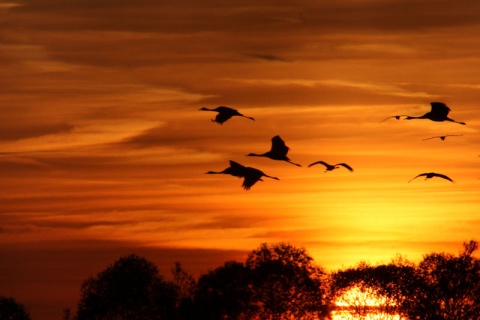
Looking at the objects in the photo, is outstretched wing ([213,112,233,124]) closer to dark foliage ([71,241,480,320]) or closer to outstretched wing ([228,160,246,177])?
outstretched wing ([228,160,246,177])

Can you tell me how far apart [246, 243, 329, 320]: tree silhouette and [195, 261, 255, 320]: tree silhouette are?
34.3 inches

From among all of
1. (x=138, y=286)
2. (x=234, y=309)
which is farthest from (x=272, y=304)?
(x=138, y=286)

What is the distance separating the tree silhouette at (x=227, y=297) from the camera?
11381cm

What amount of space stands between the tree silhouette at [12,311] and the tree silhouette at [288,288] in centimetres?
2273

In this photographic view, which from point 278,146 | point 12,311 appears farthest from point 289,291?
point 278,146

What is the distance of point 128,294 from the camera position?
11700 centimetres

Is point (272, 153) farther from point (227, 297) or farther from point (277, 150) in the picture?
point (227, 297)

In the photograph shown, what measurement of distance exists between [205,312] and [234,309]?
2496mm

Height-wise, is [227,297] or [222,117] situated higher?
[222,117]

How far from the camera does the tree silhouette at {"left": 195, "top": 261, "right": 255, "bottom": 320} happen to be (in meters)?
114

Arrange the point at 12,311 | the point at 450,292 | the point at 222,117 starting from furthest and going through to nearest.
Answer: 1. the point at 12,311
2. the point at 450,292
3. the point at 222,117

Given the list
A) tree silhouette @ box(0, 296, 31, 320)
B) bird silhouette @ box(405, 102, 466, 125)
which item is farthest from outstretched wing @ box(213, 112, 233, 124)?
tree silhouette @ box(0, 296, 31, 320)

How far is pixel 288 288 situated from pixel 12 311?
27308 mm

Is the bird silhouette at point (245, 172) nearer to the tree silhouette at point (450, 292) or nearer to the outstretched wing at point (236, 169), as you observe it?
the outstretched wing at point (236, 169)
